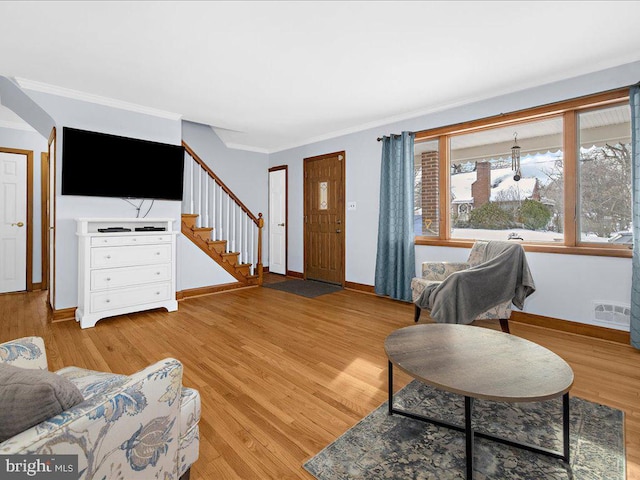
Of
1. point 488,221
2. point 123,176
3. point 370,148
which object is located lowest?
point 488,221

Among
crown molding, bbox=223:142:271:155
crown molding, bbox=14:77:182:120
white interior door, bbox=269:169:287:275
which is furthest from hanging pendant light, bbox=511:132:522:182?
crown molding, bbox=223:142:271:155

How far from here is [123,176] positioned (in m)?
3.85

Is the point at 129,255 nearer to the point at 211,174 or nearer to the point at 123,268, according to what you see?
the point at 123,268

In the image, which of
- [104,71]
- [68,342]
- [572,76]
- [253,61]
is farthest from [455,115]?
[68,342]

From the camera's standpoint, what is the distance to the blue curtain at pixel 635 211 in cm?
273

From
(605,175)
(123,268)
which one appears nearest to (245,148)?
(123,268)

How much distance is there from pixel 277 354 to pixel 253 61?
8.39 feet

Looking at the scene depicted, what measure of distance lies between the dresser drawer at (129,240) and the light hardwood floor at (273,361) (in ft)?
2.82

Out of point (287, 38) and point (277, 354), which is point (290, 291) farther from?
point (287, 38)

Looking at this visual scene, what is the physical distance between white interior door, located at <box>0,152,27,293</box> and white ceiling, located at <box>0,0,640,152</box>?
7.23 feet

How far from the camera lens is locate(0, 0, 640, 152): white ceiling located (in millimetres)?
2201

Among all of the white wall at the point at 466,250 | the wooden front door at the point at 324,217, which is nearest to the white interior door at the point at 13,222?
the white wall at the point at 466,250

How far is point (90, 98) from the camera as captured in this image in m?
3.64

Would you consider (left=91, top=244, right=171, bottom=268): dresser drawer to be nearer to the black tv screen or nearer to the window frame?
the black tv screen
